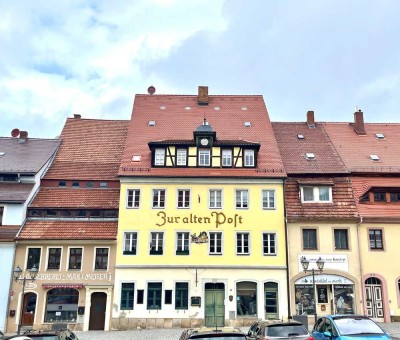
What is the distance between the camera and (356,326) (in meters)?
13.9

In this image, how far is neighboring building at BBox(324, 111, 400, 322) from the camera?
2856cm

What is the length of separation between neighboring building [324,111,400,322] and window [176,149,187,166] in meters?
13.1

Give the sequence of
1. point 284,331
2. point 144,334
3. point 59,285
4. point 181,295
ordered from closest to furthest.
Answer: point 284,331, point 144,334, point 59,285, point 181,295

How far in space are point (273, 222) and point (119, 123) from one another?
19.0 metres

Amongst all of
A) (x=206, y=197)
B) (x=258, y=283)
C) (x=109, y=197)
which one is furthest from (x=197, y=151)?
(x=258, y=283)

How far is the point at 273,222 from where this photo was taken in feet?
98.3

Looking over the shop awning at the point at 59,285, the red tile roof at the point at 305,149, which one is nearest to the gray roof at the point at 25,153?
the shop awning at the point at 59,285

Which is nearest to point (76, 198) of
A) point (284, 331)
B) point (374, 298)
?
point (284, 331)

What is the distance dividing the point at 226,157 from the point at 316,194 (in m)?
7.38

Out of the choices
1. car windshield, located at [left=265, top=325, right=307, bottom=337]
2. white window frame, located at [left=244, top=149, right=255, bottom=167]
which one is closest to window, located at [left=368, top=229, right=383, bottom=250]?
white window frame, located at [left=244, top=149, right=255, bottom=167]

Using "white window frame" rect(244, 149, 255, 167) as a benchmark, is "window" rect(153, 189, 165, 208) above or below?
below

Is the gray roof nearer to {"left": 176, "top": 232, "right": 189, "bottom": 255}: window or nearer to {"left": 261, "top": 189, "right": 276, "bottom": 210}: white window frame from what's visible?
{"left": 176, "top": 232, "right": 189, "bottom": 255}: window

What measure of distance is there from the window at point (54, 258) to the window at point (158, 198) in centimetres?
765

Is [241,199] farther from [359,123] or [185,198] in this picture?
[359,123]
